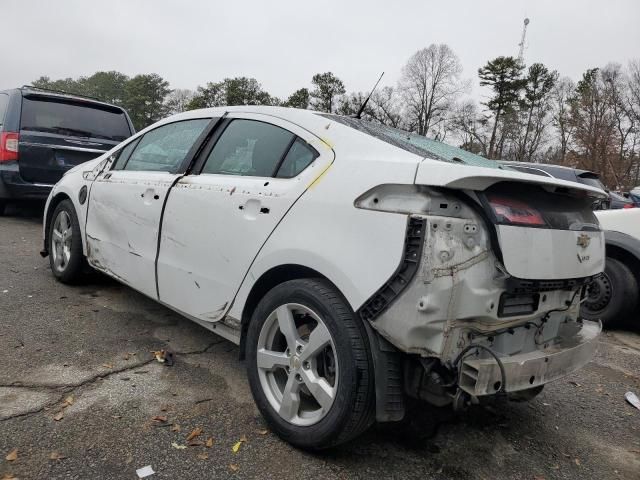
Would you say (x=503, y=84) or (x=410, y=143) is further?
(x=503, y=84)

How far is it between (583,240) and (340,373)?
130 cm

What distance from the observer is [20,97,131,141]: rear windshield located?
656 cm

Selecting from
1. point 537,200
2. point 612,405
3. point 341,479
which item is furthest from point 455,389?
point 612,405

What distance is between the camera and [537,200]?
214cm

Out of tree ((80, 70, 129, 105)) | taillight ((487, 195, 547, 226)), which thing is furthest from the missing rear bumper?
Answer: tree ((80, 70, 129, 105))

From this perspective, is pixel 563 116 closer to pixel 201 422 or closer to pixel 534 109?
pixel 534 109

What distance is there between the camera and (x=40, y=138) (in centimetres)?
657

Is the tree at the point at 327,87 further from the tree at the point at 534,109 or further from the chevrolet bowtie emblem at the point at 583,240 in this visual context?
the chevrolet bowtie emblem at the point at 583,240

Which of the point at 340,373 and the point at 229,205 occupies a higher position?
the point at 229,205

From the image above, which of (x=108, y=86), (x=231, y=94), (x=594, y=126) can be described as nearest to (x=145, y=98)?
(x=108, y=86)

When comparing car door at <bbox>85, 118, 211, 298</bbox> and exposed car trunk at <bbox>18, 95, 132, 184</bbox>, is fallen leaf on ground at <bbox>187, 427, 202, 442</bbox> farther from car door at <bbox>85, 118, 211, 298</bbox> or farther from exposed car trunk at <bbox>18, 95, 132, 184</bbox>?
exposed car trunk at <bbox>18, 95, 132, 184</bbox>

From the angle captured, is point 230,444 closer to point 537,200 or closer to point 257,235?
point 257,235

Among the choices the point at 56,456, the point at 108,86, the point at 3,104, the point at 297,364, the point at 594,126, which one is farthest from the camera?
the point at 108,86

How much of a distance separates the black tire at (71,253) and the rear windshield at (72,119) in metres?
2.73
